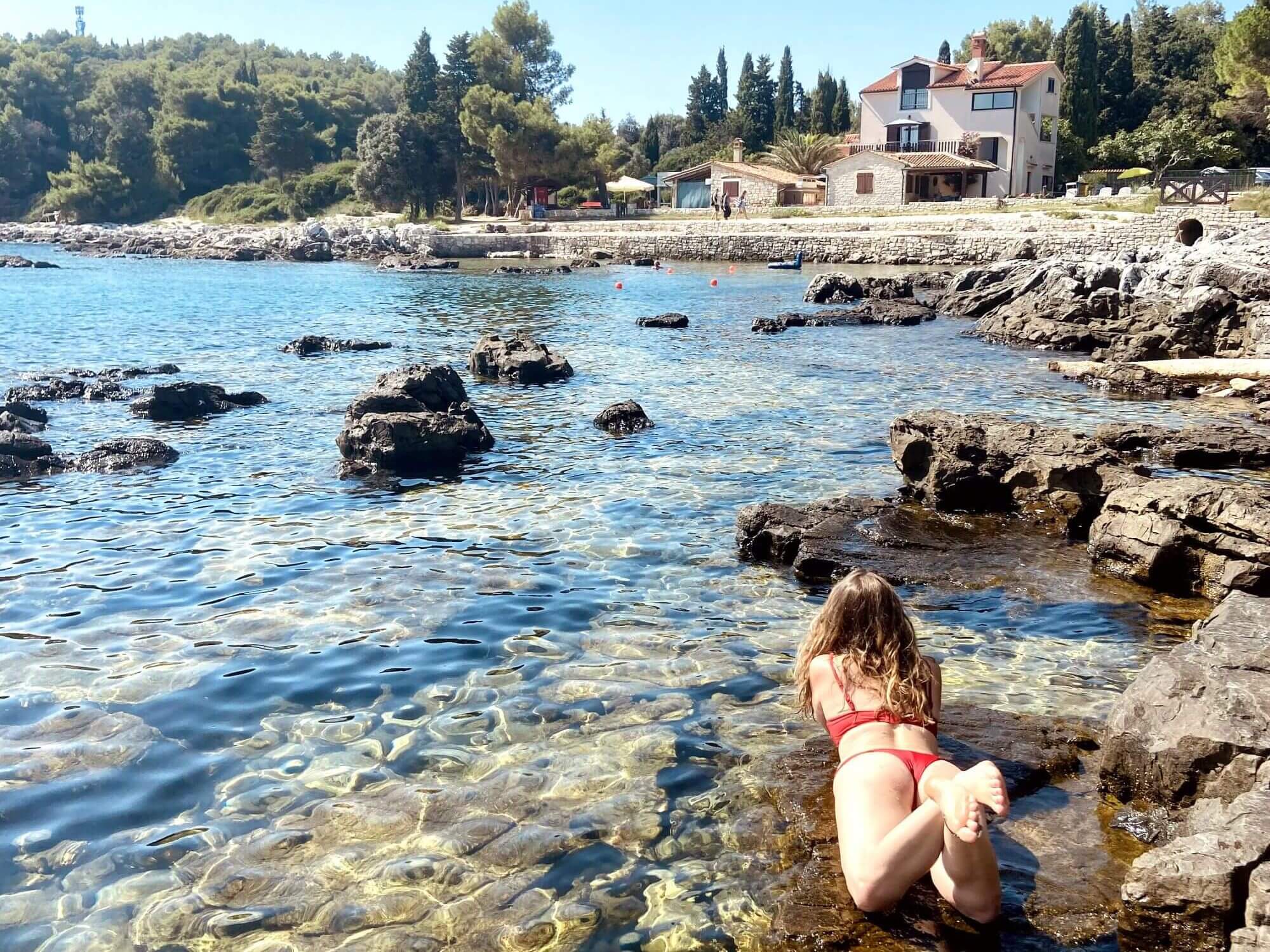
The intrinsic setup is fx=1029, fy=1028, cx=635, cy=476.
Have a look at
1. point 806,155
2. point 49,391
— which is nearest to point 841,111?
point 806,155

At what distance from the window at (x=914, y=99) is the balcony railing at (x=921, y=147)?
268 cm

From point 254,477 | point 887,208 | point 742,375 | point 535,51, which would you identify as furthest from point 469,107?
point 254,477

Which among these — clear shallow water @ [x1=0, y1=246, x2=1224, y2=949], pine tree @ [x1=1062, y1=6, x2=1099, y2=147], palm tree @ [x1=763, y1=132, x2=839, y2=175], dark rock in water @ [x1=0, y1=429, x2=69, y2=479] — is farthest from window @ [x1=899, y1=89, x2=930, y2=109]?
dark rock in water @ [x1=0, y1=429, x2=69, y2=479]

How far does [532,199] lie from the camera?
9569 centimetres

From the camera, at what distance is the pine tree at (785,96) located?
102m

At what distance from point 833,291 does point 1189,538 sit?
33.6m

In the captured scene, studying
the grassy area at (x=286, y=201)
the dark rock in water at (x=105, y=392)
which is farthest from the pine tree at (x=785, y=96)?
the dark rock in water at (x=105, y=392)

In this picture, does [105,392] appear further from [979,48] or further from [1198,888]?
[979,48]

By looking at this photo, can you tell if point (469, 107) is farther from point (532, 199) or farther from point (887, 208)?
point (887, 208)

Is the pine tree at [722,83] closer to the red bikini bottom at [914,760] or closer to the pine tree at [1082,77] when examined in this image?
the pine tree at [1082,77]

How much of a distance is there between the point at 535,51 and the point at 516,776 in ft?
345

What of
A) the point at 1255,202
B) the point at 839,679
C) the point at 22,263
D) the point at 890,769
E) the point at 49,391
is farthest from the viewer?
the point at 22,263

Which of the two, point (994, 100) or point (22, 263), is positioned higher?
point (994, 100)

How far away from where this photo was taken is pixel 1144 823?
19.1 ft
